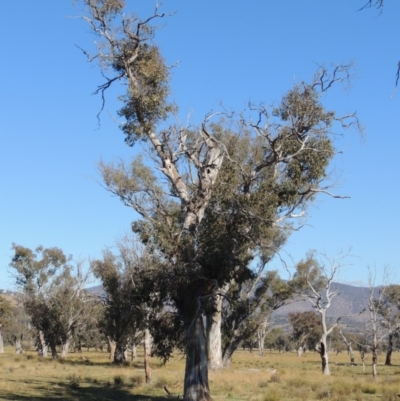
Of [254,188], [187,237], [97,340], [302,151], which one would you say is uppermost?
[302,151]

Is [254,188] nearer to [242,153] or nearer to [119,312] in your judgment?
[242,153]

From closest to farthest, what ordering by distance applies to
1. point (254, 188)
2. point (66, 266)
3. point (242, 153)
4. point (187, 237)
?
point (187, 237) < point (254, 188) < point (242, 153) < point (66, 266)

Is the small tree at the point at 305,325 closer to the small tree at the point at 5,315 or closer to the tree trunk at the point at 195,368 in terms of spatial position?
the small tree at the point at 5,315

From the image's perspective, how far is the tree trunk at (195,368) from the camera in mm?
17469

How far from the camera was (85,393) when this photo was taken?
76.3 feet

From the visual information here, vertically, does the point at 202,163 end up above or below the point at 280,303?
above

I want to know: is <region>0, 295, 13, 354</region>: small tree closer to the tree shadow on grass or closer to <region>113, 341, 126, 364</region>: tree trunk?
<region>113, 341, 126, 364</region>: tree trunk

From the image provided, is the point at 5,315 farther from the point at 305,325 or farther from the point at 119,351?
the point at 305,325

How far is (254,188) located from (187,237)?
10.8 ft

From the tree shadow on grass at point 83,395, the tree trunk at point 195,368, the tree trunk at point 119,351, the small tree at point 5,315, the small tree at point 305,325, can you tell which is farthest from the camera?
the small tree at point 305,325

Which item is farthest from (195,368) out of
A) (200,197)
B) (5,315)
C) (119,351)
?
(5,315)

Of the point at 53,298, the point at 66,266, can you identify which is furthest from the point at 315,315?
the point at 53,298

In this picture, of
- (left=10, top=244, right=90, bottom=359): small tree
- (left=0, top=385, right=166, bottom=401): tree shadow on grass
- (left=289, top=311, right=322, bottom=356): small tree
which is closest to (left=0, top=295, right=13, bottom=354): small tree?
(left=10, top=244, right=90, bottom=359): small tree

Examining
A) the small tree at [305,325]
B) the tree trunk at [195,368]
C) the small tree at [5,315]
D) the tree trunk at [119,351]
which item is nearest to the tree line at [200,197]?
the tree trunk at [195,368]
